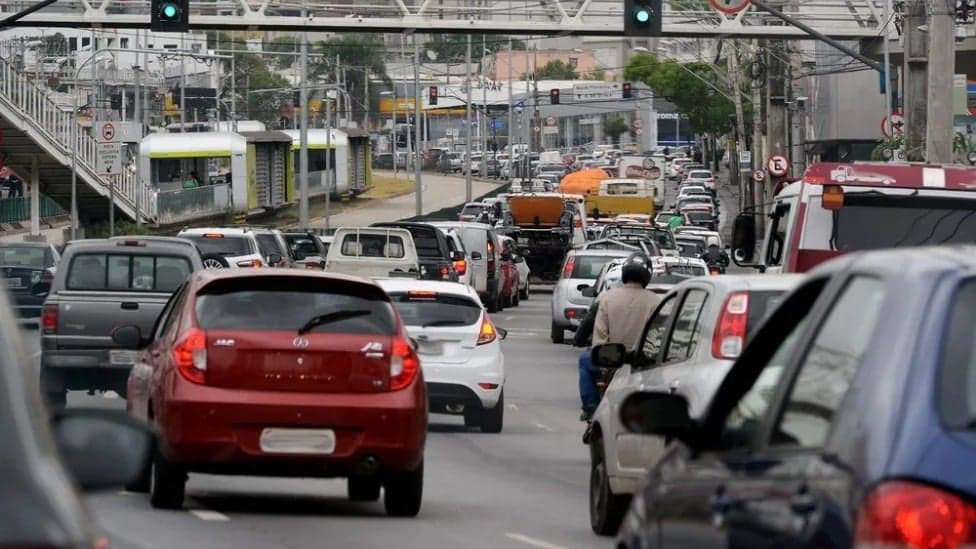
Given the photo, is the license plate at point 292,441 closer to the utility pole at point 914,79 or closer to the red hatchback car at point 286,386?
the red hatchback car at point 286,386

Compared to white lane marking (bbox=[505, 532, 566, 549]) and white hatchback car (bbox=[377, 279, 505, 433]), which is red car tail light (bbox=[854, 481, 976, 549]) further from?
white hatchback car (bbox=[377, 279, 505, 433])

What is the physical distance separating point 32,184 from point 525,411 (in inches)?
1412

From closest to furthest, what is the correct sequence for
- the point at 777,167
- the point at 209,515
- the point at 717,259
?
the point at 209,515
the point at 717,259
the point at 777,167

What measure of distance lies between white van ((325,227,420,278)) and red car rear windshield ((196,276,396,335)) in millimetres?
20729

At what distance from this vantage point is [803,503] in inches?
187

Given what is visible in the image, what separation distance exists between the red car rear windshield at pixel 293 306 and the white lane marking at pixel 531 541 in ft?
4.65

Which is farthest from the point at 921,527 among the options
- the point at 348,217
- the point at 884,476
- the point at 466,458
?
the point at 348,217

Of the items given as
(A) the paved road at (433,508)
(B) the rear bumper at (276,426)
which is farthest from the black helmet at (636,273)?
(B) the rear bumper at (276,426)

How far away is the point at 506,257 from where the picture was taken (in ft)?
144

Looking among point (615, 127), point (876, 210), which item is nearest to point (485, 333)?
point (876, 210)

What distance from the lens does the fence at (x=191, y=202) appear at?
6394cm

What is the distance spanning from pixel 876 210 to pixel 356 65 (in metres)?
159

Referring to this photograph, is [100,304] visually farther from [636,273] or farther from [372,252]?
[372,252]

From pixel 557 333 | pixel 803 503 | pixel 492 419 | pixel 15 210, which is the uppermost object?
pixel 803 503
